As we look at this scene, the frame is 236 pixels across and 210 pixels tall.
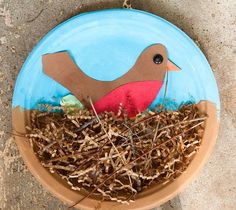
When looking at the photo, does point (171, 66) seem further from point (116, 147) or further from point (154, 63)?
point (116, 147)

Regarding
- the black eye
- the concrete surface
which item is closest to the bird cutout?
the black eye

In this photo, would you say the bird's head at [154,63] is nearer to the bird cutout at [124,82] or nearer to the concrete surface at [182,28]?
the bird cutout at [124,82]

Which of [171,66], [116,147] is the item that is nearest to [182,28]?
[171,66]

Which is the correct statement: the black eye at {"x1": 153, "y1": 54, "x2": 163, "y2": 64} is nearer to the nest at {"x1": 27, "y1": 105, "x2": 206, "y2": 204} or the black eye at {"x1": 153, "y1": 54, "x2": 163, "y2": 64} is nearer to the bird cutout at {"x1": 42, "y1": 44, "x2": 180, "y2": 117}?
the bird cutout at {"x1": 42, "y1": 44, "x2": 180, "y2": 117}

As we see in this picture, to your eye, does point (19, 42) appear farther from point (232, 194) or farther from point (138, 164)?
point (232, 194)

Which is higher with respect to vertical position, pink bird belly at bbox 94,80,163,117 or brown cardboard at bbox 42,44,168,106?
brown cardboard at bbox 42,44,168,106

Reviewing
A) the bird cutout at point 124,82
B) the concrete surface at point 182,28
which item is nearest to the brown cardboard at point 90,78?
the bird cutout at point 124,82
